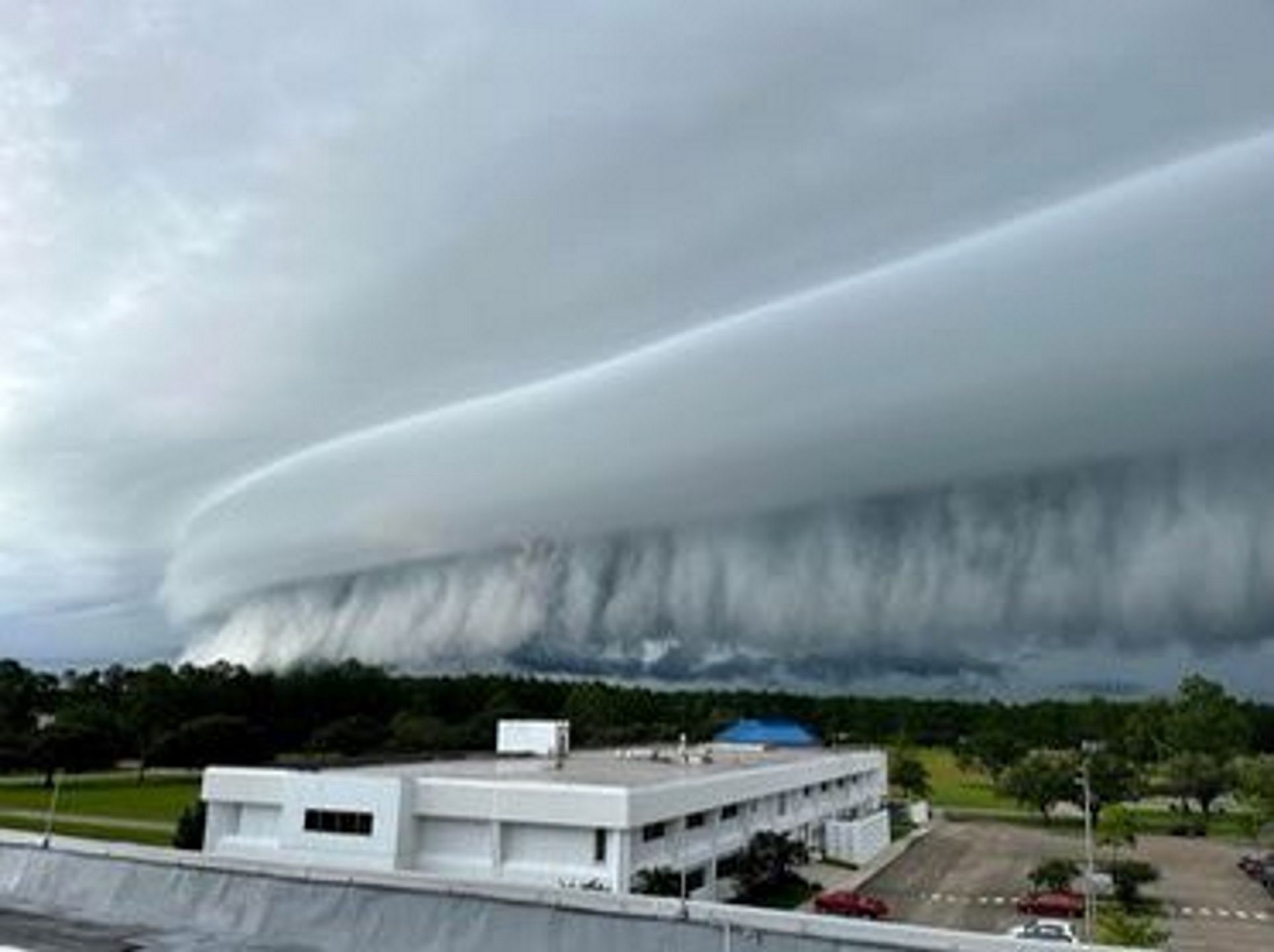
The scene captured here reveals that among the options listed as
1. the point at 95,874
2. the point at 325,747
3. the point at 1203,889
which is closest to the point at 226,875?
the point at 95,874

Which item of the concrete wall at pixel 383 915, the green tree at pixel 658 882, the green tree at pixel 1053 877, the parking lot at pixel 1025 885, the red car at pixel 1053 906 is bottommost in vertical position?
the parking lot at pixel 1025 885

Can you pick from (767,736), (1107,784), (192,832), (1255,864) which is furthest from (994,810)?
(192,832)

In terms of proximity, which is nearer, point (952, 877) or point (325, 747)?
point (952, 877)

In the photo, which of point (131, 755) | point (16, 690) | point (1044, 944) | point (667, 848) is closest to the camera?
point (1044, 944)

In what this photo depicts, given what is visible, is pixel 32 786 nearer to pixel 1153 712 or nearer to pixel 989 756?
pixel 989 756

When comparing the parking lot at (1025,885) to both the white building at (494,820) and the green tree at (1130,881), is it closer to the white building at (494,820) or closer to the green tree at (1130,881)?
the green tree at (1130,881)

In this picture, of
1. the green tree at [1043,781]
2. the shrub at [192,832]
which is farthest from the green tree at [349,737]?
the green tree at [1043,781]

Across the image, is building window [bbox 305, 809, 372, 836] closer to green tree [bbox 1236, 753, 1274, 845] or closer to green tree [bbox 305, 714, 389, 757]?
green tree [bbox 305, 714, 389, 757]

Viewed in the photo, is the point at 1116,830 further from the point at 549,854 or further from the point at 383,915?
the point at 383,915

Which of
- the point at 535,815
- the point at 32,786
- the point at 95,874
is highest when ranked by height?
the point at 95,874
